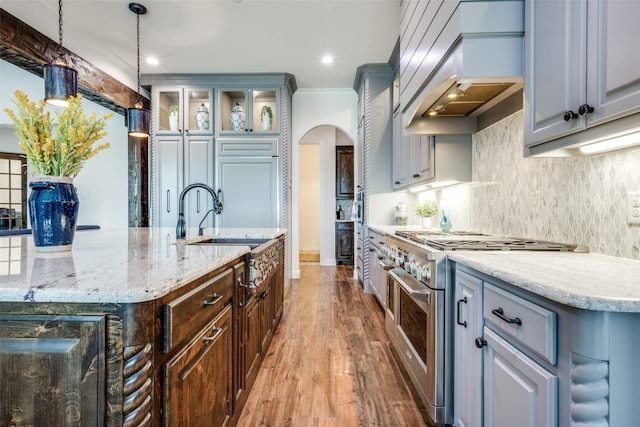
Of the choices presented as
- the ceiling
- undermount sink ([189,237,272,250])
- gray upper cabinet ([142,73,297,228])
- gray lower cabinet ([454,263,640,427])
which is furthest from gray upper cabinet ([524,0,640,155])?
gray upper cabinet ([142,73,297,228])

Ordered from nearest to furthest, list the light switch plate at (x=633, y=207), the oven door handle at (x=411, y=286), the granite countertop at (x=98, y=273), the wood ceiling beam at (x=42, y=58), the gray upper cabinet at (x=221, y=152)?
the granite countertop at (x=98, y=273)
the light switch plate at (x=633, y=207)
the oven door handle at (x=411, y=286)
the wood ceiling beam at (x=42, y=58)
the gray upper cabinet at (x=221, y=152)

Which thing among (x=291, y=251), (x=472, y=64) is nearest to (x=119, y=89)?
(x=291, y=251)

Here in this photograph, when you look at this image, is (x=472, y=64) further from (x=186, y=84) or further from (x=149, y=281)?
(x=186, y=84)

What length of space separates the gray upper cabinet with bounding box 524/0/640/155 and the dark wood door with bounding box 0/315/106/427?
4.65 ft

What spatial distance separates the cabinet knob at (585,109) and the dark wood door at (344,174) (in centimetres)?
525

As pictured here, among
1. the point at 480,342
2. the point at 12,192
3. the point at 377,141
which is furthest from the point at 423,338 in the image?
the point at 12,192

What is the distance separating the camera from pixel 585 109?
101cm

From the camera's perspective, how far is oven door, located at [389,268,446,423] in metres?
1.57

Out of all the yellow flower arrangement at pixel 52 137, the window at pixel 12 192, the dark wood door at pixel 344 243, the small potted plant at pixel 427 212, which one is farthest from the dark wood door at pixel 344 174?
the window at pixel 12 192

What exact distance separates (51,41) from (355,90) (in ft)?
11.8

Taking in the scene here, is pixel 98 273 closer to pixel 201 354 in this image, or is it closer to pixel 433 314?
pixel 201 354

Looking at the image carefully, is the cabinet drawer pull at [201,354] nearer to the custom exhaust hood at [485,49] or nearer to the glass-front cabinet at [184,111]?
the custom exhaust hood at [485,49]

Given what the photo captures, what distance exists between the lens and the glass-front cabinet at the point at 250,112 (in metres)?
4.47

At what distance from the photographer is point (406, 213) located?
158 inches
